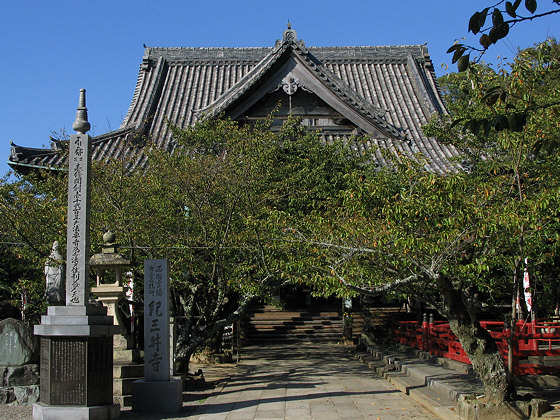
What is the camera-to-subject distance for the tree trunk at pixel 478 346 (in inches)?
356

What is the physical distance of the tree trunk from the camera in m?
9.04

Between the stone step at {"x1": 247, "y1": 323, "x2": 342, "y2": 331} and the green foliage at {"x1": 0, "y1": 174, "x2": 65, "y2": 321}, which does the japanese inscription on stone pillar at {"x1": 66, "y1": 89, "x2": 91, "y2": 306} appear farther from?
the stone step at {"x1": 247, "y1": 323, "x2": 342, "y2": 331}

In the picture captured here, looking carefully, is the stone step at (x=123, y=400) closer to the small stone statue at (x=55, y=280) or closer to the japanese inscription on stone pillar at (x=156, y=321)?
the japanese inscription on stone pillar at (x=156, y=321)

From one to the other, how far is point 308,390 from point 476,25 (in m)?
9.34

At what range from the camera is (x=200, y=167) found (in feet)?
44.6

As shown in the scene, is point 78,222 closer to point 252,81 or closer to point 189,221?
point 189,221

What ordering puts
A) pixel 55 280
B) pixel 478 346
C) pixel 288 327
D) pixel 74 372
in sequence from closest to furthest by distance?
pixel 74 372
pixel 478 346
pixel 55 280
pixel 288 327

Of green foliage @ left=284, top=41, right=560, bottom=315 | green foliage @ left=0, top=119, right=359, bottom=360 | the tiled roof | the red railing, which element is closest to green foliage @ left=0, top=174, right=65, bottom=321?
green foliage @ left=0, top=119, right=359, bottom=360

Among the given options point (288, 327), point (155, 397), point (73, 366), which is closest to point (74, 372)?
point (73, 366)

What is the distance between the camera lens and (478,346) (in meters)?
9.30

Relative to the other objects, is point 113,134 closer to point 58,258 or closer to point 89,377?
point 58,258

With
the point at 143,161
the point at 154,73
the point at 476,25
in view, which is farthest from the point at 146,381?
the point at 154,73

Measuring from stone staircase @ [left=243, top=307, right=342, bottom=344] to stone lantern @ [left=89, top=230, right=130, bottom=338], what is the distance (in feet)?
36.9

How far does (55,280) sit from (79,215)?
3496 millimetres
